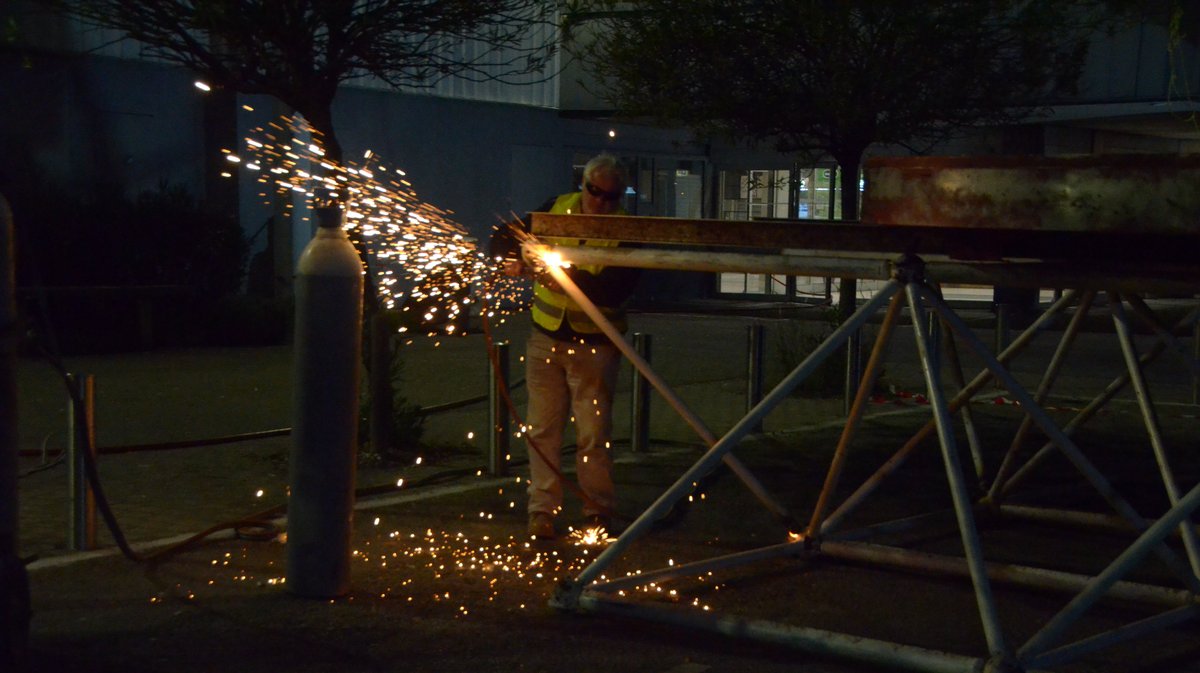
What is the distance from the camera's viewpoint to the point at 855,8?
12586 mm

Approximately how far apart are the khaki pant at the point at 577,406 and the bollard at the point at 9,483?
3091 millimetres

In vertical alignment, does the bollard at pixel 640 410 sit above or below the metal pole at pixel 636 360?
below

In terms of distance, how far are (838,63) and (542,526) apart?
6.52 meters

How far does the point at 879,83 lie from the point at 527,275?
635 cm

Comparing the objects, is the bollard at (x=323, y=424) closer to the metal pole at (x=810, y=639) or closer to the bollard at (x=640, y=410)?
the metal pole at (x=810, y=639)

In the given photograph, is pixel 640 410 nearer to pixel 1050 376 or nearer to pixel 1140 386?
pixel 1050 376

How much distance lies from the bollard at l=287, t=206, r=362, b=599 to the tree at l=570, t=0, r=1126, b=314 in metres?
7.08

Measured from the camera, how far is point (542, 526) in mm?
7758

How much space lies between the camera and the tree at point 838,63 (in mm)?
12680

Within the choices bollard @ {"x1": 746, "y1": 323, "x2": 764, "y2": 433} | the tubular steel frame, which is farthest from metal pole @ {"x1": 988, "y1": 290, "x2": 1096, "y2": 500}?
bollard @ {"x1": 746, "y1": 323, "x2": 764, "y2": 433}

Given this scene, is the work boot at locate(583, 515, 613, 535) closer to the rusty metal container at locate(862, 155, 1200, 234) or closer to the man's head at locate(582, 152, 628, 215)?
the man's head at locate(582, 152, 628, 215)

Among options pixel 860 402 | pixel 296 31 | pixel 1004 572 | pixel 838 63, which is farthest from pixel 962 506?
pixel 838 63

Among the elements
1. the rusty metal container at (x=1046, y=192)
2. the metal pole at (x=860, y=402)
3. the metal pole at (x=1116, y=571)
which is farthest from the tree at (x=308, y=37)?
the metal pole at (x=1116, y=571)

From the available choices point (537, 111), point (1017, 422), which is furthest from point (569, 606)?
point (537, 111)
